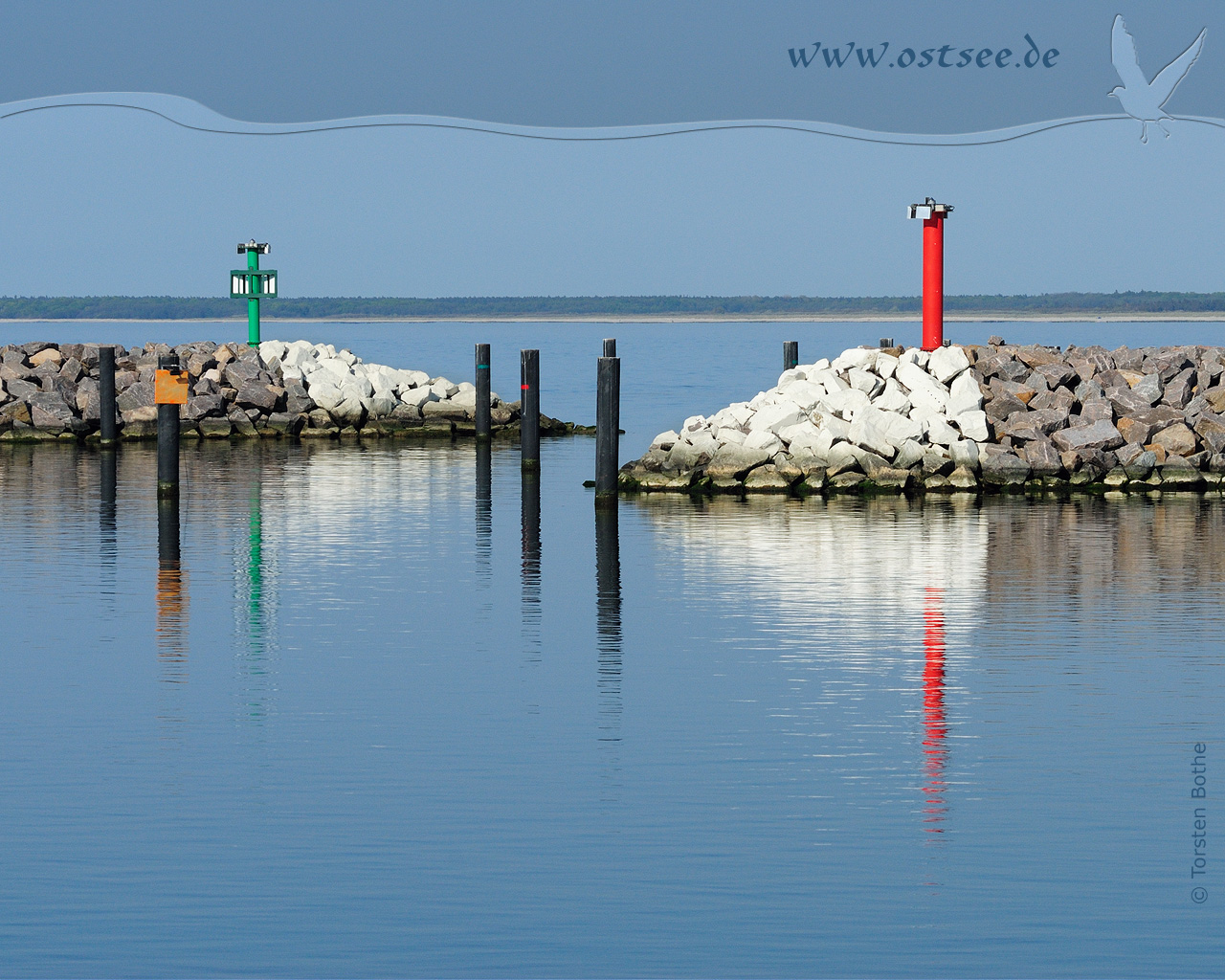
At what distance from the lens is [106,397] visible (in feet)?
114

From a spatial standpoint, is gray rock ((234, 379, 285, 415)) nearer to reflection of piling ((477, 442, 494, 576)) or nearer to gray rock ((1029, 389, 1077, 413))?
reflection of piling ((477, 442, 494, 576))

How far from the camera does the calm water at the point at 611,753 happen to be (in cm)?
725

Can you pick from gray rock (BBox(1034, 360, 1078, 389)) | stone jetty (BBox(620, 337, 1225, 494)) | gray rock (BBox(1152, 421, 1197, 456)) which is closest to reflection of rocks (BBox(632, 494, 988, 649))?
stone jetty (BBox(620, 337, 1225, 494))

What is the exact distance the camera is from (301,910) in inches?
295

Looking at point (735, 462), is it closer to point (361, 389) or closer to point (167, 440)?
point (167, 440)

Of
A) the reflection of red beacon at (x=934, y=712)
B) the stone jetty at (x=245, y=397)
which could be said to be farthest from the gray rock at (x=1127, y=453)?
the stone jetty at (x=245, y=397)

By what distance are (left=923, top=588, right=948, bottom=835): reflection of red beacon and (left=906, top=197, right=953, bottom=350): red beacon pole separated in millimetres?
12803

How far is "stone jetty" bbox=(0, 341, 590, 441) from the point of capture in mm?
36625

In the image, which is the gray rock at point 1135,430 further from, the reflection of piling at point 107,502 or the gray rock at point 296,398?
the gray rock at point 296,398

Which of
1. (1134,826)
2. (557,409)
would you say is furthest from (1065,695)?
(557,409)

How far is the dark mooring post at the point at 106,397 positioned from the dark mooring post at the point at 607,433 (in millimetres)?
13948

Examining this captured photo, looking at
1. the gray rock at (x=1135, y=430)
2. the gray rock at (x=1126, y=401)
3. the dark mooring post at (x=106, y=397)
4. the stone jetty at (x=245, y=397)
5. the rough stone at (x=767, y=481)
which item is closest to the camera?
the rough stone at (x=767, y=481)

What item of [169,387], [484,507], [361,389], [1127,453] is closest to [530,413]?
[484,507]

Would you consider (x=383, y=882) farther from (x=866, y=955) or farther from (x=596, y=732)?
(x=596, y=732)
